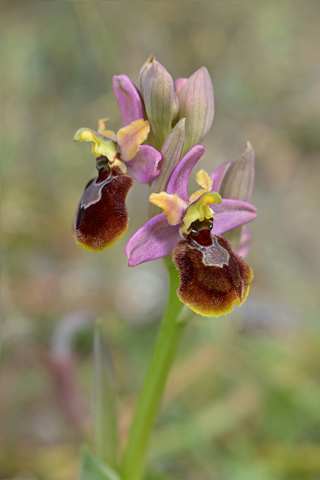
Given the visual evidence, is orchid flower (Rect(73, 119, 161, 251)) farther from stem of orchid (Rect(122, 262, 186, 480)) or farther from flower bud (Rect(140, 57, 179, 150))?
stem of orchid (Rect(122, 262, 186, 480))

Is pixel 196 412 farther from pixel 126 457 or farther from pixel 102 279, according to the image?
pixel 102 279

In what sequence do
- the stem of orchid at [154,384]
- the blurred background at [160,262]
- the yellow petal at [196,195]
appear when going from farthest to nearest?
the blurred background at [160,262] < the stem of orchid at [154,384] < the yellow petal at [196,195]

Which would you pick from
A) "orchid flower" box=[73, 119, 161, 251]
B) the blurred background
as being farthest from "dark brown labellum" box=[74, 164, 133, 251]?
the blurred background

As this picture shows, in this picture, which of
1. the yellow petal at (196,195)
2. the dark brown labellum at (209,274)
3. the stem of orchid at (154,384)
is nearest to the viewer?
the dark brown labellum at (209,274)

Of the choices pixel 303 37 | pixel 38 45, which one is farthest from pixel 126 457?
pixel 303 37

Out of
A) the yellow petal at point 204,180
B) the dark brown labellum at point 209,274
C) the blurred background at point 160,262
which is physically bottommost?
the blurred background at point 160,262

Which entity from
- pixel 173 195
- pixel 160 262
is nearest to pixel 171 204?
pixel 173 195

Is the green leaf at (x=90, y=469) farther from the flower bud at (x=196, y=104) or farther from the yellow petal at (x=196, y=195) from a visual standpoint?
the flower bud at (x=196, y=104)

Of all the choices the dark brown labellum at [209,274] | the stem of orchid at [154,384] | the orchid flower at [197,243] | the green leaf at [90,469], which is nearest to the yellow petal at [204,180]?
the orchid flower at [197,243]

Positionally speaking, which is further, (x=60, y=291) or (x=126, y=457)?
(x=60, y=291)
